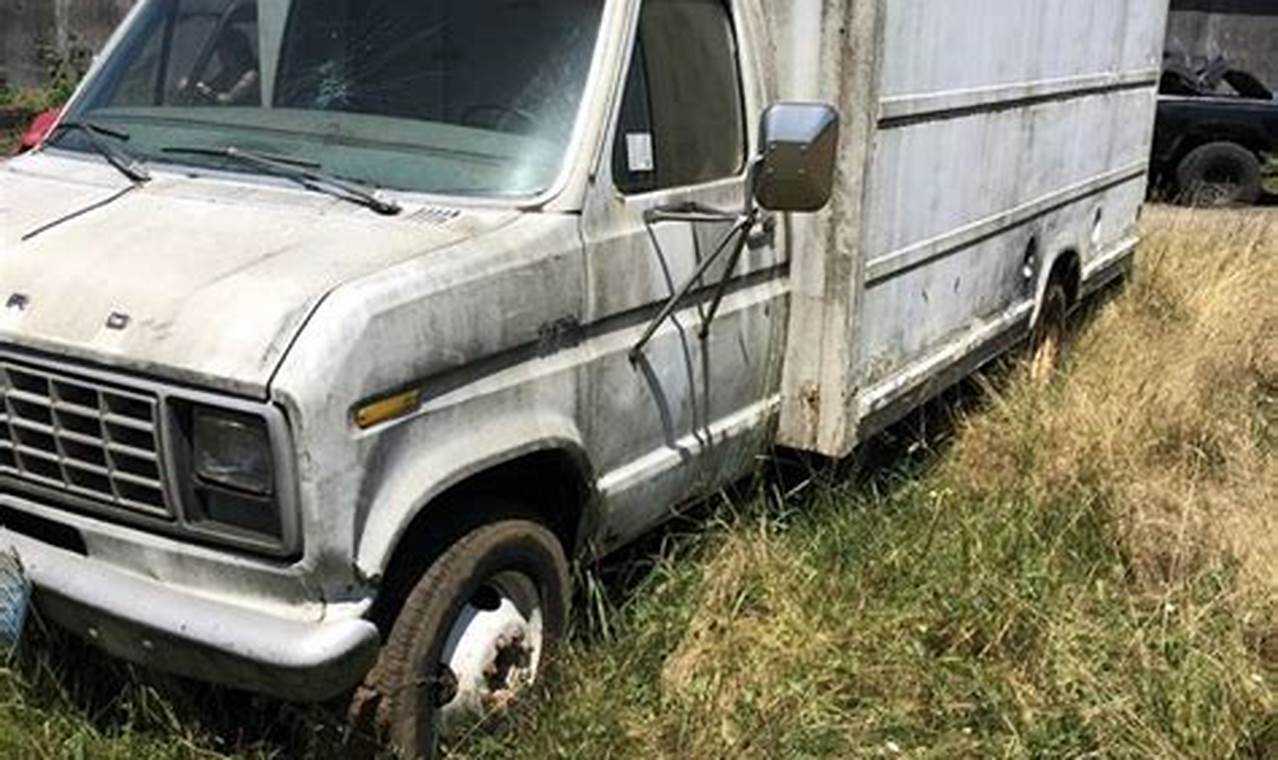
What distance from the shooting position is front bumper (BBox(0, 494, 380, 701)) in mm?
3000

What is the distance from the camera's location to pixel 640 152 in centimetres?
398

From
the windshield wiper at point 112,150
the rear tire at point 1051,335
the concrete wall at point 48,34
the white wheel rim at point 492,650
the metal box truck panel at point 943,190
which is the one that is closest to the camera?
the white wheel rim at point 492,650

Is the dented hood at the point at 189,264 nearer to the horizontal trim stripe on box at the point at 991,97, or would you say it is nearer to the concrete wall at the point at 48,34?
the horizontal trim stripe on box at the point at 991,97

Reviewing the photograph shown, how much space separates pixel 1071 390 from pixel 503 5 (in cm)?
344

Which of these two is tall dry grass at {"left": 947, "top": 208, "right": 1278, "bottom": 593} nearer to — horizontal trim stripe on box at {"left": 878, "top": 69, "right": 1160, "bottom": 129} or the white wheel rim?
horizontal trim stripe on box at {"left": 878, "top": 69, "right": 1160, "bottom": 129}

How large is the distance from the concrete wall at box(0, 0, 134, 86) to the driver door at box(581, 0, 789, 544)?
15660mm

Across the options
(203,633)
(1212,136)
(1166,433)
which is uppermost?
(203,633)

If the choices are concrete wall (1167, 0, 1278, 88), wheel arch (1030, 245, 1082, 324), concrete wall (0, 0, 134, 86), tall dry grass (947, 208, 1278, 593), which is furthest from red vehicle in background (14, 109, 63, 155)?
concrete wall (1167, 0, 1278, 88)

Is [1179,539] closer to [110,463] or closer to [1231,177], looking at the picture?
[110,463]

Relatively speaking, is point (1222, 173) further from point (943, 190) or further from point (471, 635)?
point (471, 635)

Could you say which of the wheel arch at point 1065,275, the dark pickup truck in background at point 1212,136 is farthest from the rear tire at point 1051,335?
the dark pickup truck in background at point 1212,136

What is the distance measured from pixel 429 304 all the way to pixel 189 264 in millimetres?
523

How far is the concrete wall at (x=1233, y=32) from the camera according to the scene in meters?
18.7

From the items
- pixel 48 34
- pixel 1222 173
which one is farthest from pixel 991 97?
pixel 48 34
